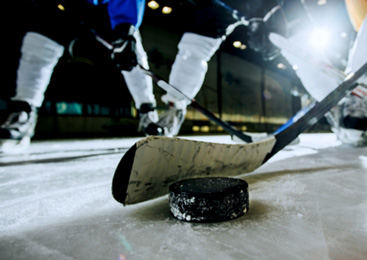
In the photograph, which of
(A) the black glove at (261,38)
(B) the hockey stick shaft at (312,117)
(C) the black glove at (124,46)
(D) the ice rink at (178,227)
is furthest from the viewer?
(A) the black glove at (261,38)

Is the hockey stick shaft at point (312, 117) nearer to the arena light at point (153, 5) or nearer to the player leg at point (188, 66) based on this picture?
the player leg at point (188, 66)

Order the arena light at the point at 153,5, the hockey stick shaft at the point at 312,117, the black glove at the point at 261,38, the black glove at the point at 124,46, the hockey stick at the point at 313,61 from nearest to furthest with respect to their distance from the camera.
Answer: the hockey stick shaft at the point at 312,117 → the hockey stick at the point at 313,61 → the black glove at the point at 124,46 → the black glove at the point at 261,38 → the arena light at the point at 153,5

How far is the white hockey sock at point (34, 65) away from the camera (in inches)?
59.8

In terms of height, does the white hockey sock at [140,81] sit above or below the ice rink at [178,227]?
above

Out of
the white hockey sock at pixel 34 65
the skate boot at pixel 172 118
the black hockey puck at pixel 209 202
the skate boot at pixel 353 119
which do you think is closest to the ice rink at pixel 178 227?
the black hockey puck at pixel 209 202

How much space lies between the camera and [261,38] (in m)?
2.26

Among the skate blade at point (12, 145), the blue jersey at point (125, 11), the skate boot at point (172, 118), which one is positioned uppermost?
the blue jersey at point (125, 11)

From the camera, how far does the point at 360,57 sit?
1176mm

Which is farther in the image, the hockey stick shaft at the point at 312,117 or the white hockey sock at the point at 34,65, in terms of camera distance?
the white hockey sock at the point at 34,65

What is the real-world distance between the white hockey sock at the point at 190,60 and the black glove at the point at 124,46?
1.44 feet

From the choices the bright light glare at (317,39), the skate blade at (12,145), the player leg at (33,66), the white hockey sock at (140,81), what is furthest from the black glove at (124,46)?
the bright light glare at (317,39)

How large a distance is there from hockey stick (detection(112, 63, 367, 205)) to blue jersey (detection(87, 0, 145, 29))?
54.8 inches

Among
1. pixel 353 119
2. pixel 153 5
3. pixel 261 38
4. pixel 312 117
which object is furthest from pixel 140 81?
pixel 153 5

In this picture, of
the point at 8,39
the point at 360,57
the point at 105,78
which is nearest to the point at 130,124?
the point at 105,78
